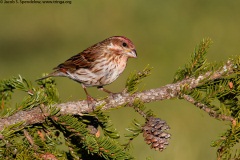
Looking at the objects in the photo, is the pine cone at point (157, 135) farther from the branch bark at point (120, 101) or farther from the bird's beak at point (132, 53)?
the bird's beak at point (132, 53)

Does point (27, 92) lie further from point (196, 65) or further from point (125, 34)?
point (125, 34)

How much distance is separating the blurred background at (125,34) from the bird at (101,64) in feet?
6.33

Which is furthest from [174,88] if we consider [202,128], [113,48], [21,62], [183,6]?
[183,6]

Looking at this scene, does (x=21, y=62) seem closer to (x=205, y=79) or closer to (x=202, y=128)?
(x=202, y=128)

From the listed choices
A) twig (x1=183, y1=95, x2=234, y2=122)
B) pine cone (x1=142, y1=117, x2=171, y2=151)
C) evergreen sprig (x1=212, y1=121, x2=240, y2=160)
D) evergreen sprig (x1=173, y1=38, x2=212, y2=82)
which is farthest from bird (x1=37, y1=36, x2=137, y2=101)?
evergreen sprig (x1=212, y1=121, x2=240, y2=160)

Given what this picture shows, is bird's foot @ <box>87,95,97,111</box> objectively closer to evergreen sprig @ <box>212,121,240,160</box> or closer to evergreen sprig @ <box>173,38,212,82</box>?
evergreen sprig @ <box>173,38,212,82</box>

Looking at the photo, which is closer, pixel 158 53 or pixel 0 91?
pixel 0 91

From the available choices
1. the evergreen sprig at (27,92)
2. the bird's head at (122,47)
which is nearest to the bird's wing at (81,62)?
the bird's head at (122,47)

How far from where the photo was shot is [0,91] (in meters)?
4.95

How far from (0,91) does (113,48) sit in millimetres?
1670

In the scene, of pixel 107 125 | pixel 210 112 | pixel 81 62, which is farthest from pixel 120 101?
pixel 81 62

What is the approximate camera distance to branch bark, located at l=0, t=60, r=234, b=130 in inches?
168

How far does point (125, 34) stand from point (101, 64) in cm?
618

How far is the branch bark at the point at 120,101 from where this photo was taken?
4266mm
